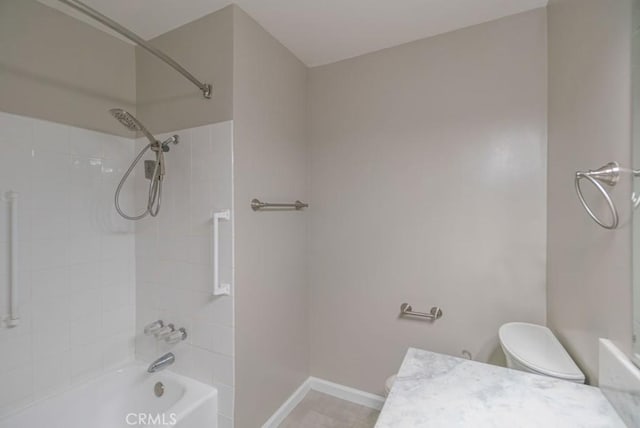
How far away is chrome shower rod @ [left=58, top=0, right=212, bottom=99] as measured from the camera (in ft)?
3.22

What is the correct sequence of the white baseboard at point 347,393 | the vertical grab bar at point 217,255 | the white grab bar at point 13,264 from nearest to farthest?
the white grab bar at point 13,264 → the vertical grab bar at point 217,255 → the white baseboard at point 347,393

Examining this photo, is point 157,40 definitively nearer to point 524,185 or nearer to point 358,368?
point 524,185

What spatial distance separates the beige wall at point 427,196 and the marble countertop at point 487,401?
2.24ft

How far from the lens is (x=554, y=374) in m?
1.03

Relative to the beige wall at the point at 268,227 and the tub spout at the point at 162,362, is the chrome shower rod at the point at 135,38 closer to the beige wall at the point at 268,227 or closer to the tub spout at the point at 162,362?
the beige wall at the point at 268,227

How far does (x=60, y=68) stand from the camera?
60.9 inches

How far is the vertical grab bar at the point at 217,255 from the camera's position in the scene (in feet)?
4.83

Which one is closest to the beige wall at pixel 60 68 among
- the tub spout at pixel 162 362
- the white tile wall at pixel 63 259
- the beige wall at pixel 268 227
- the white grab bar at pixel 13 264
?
the white tile wall at pixel 63 259

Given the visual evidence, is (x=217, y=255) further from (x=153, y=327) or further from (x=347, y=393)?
Answer: (x=347, y=393)

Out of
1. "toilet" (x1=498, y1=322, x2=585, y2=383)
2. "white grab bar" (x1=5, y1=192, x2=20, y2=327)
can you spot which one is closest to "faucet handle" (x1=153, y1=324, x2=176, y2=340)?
"white grab bar" (x1=5, y1=192, x2=20, y2=327)

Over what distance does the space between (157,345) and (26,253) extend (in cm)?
88

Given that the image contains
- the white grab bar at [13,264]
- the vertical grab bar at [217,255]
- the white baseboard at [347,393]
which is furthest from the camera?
the white baseboard at [347,393]

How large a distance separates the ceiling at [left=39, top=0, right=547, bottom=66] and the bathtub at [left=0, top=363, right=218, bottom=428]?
2123 mm

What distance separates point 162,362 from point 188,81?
66.2 inches
